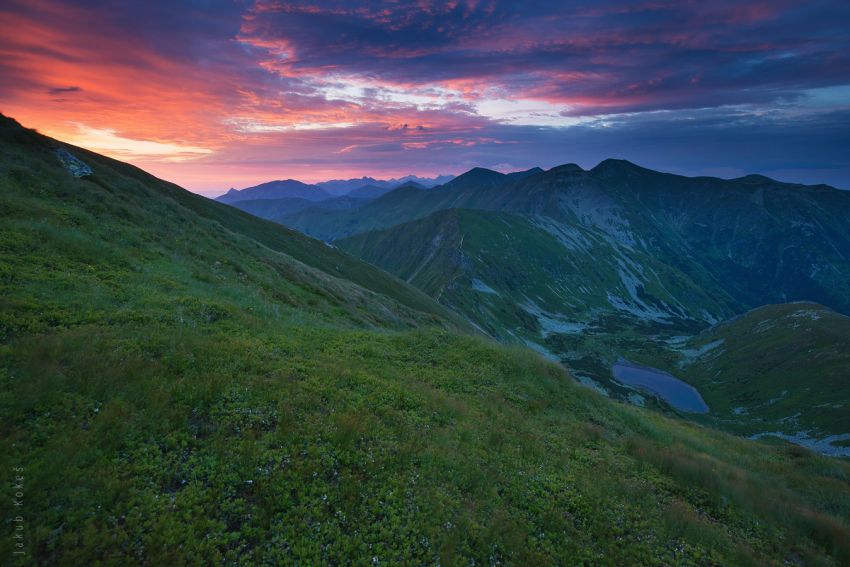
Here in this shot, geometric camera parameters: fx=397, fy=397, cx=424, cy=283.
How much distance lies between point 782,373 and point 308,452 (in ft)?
626

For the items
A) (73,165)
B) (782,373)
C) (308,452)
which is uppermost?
(73,165)

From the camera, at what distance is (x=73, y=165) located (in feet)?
135

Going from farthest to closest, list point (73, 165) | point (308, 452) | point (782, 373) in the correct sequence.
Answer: point (782, 373), point (73, 165), point (308, 452)

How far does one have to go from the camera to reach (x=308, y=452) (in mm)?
11312

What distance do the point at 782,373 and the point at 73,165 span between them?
20132 centimetres

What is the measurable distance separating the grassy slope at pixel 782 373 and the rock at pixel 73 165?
158 meters

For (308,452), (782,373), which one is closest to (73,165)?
(308,452)

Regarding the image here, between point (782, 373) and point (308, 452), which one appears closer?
point (308, 452)

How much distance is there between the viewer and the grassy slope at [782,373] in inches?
4609

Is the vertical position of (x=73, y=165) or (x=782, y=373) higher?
(x=73, y=165)

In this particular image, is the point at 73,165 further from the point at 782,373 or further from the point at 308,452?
the point at 782,373

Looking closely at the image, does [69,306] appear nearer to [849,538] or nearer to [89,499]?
[89,499]

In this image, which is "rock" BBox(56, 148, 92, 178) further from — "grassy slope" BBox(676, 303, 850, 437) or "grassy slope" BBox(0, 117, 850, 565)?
"grassy slope" BBox(676, 303, 850, 437)

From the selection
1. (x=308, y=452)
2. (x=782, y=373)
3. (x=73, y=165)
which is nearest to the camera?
(x=308, y=452)
